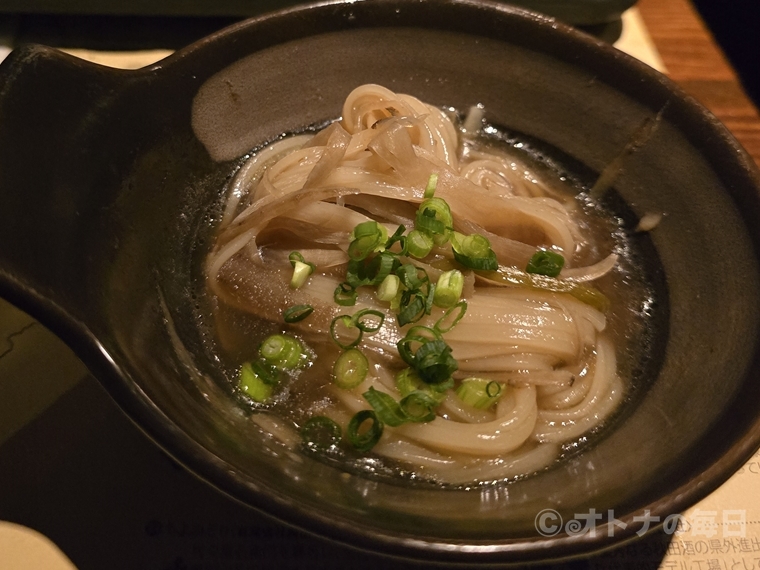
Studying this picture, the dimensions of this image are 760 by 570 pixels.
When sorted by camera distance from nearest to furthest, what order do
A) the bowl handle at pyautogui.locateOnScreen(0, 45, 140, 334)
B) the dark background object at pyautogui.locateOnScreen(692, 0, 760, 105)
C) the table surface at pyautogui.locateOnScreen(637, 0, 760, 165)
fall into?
the bowl handle at pyautogui.locateOnScreen(0, 45, 140, 334), the table surface at pyautogui.locateOnScreen(637, 0, 760, 165), the dark background object at pyautogui.locateOnScreen(692, 0, 760, 105)

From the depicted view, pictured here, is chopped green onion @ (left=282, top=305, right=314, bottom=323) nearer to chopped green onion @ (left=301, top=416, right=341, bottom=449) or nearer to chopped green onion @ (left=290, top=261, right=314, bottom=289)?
chopped green onion @ (left=290, top=261, right=314, bottom=289)

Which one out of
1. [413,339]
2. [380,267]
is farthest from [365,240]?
[413,339]

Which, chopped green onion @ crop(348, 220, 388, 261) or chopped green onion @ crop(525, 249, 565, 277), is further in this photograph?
chopped green onion @ crop(525, 249, 565, 277)

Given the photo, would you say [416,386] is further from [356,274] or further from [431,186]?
[431,186]

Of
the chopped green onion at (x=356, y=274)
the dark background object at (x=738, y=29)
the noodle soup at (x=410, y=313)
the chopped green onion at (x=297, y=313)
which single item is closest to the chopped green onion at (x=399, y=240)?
the noodle soup at (x=410, y=313)

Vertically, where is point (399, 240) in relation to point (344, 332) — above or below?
above

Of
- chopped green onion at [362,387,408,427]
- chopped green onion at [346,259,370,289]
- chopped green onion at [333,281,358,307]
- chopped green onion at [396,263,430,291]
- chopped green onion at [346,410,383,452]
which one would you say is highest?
chopped green onion at [396,263,430,291]

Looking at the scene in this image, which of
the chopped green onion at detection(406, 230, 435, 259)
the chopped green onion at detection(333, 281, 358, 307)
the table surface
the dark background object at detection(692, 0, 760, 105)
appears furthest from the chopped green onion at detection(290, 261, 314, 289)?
the dark background object at detection(692, 0, 760, 105)
